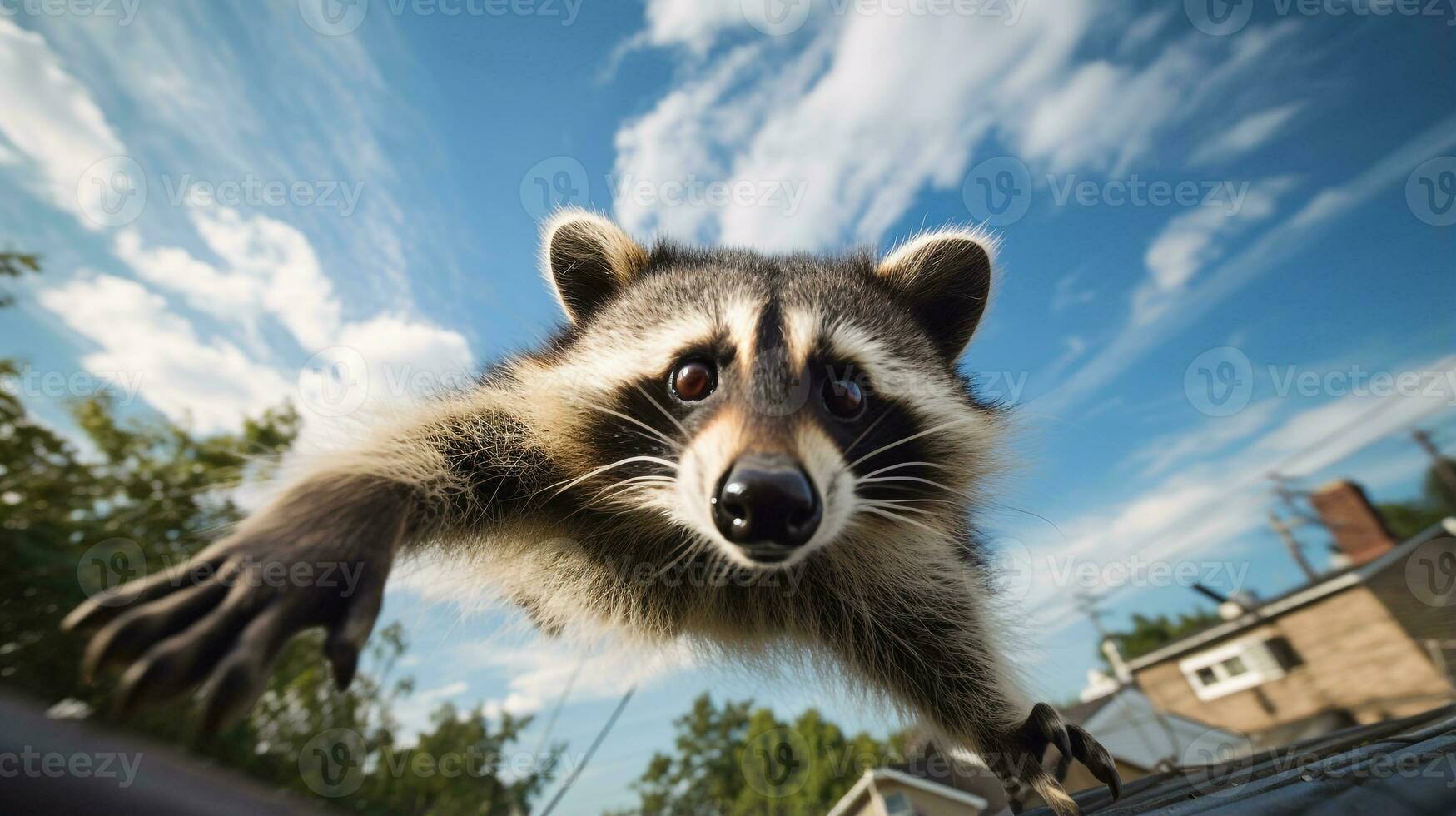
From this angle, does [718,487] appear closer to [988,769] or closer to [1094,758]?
[1094,758]

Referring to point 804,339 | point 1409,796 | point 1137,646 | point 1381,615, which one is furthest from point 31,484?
point 1137,646

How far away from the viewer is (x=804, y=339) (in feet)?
7.70

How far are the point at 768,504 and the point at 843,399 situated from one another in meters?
0.78

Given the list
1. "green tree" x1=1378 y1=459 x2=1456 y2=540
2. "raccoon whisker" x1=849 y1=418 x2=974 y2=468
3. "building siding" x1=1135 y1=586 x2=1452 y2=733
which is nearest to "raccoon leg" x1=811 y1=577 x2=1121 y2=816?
"raccoon whisker" x1=849 y1=418 x2=974 y2=468

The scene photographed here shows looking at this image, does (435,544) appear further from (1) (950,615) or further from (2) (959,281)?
(2) (959,281)

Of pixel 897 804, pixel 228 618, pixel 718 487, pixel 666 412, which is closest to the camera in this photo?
pixel 228 618

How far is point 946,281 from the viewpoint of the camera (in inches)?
115

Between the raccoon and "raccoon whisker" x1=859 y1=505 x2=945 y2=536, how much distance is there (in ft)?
0.06

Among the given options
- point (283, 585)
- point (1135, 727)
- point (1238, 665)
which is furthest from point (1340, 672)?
point (283, 585)

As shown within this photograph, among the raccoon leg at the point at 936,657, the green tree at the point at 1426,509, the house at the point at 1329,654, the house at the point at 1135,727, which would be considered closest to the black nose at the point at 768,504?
the raccoon leg at the point at 936,657

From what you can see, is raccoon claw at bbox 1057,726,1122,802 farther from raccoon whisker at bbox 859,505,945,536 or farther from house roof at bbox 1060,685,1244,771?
house roof at bbox 1060,685,1244,771

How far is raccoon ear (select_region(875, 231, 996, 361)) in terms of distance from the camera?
2861 millimetres

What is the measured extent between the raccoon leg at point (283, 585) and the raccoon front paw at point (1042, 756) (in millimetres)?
2113

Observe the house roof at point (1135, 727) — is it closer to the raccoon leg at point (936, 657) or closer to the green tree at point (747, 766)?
the green tree at point (747, 766)
